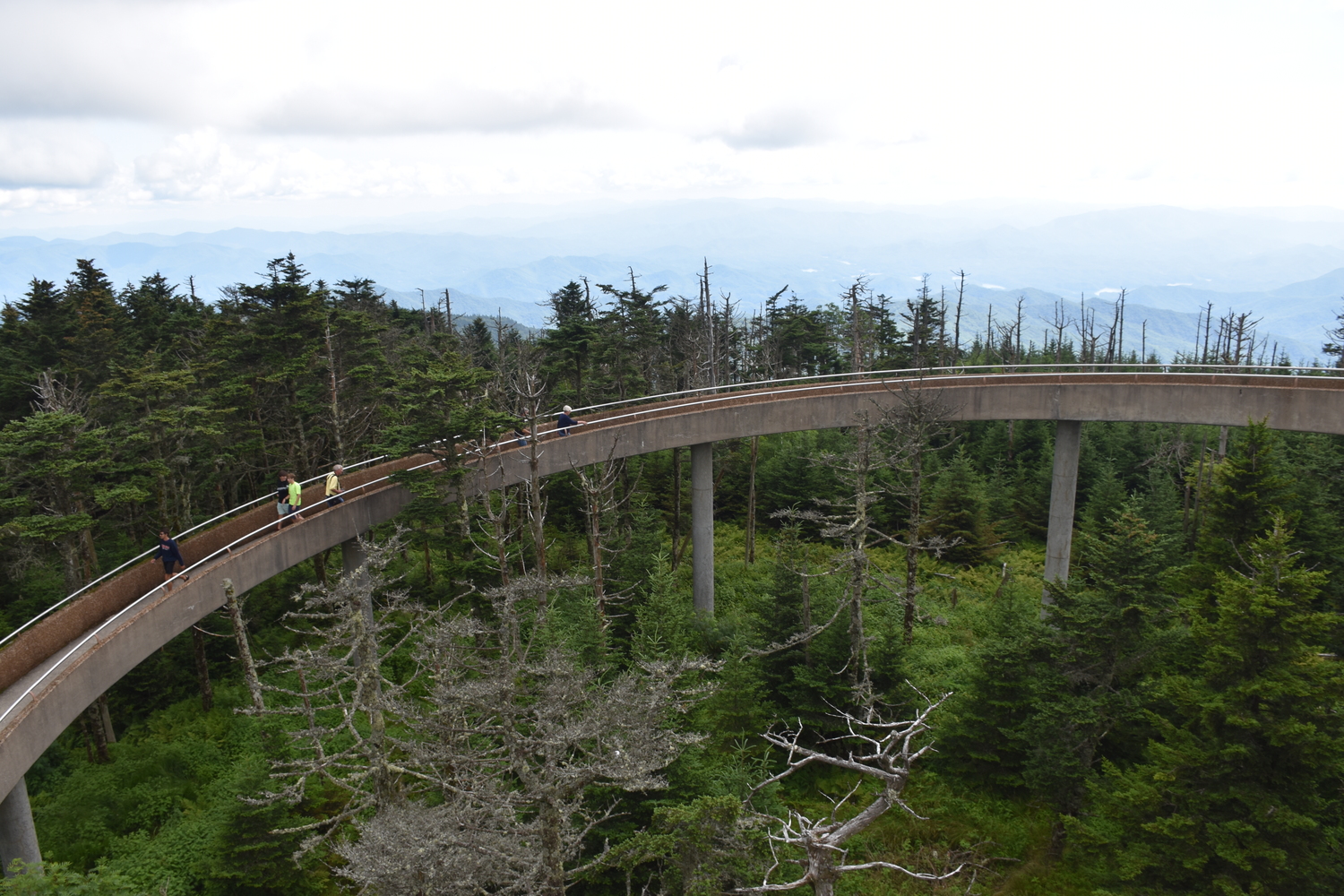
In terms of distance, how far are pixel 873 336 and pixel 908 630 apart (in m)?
32.1

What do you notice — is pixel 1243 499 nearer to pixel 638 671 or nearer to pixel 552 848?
pixel 638 671

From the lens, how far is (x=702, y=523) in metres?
25.9

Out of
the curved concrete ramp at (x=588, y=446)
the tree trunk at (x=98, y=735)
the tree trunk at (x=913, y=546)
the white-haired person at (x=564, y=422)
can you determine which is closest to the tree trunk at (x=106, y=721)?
the tree trunk at (x=98, y=735)

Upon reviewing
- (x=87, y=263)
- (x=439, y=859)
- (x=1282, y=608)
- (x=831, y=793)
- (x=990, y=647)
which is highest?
(x=87, y=263)

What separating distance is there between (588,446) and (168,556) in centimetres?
1087

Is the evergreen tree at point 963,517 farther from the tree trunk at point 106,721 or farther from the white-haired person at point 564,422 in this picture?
the tree trunk at point 106,721

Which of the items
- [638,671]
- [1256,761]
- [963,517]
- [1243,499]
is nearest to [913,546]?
[1243,499]

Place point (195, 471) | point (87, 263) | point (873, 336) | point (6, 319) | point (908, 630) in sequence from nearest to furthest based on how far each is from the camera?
point (908, 630)
point (195, 471)
point (6, 319)
point (87, 263)
point (873, 336)

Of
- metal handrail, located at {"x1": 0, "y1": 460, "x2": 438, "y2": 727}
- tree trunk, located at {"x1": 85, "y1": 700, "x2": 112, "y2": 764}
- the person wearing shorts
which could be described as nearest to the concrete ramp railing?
metal handrail, located at {"x1": 0, "y1": 460, "x2": 438, "y2": 727}

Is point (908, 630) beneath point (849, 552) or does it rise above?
beneath

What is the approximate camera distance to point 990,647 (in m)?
17.0

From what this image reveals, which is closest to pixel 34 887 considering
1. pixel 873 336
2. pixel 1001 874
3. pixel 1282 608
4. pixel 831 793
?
pixel 831 793

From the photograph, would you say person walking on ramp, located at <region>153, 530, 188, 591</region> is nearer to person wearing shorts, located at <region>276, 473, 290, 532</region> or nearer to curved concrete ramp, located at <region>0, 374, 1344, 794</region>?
curved concrete ramp, located at <region>0, 374, 1344, 794</region>

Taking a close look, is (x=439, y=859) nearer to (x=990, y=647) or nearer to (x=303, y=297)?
(x=990, y=647)
